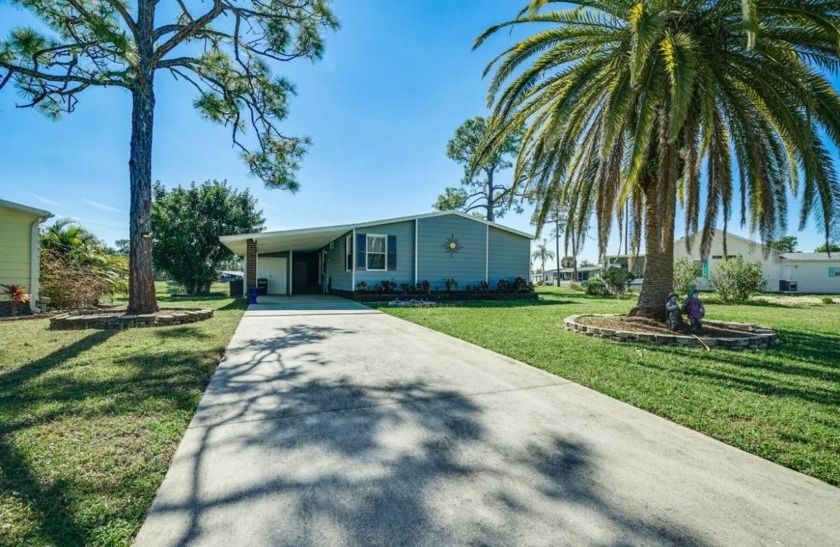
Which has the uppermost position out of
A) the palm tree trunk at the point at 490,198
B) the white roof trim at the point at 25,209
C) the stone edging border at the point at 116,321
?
the palm tree trunk at the point at 490,198

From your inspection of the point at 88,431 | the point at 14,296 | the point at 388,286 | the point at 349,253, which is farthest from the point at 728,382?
the point at 14,296

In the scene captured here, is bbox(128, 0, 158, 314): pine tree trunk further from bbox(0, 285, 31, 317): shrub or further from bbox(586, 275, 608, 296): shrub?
bbox(586, 275, 608, 296): shrub

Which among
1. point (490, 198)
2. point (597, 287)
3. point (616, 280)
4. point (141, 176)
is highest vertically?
point (490, 198)

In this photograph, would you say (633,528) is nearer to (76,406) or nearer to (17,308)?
(76,406)

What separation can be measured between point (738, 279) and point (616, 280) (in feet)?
16.6

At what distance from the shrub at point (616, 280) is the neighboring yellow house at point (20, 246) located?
22.5m

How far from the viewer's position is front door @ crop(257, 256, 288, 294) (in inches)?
777

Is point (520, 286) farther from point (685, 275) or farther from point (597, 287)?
point (685, 275)

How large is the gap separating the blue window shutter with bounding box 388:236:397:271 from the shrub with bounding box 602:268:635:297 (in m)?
12.0

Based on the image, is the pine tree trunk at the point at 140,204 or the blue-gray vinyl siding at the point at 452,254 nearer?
the pine tree trunk at the point at 140,204

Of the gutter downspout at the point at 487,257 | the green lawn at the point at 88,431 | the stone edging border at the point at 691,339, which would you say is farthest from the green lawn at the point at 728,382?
the gutter downspout at the point at 487,257

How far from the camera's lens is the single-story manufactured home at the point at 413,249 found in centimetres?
1439

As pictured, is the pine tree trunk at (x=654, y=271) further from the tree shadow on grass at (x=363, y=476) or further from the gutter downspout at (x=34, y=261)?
the gutter downspout at (x=34, y=261)

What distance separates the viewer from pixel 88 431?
8.82 feet
